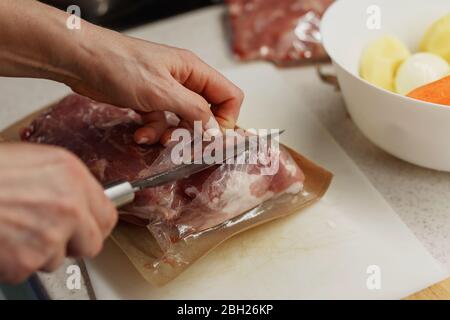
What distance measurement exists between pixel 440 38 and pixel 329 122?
0.26 meters

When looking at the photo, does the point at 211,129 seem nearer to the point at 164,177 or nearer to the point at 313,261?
the point at 164,177

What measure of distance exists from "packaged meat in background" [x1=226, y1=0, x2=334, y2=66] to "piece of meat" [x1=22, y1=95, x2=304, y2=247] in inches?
16.6

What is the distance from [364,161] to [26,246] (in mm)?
666

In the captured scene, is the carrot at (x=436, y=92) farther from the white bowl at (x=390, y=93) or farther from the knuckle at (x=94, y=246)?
the knuckle at (x=94, y=246)

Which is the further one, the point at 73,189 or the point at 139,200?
the point at 139,200

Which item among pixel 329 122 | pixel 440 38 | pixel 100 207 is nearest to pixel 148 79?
pixel 100 207

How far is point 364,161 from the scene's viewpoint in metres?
1.07

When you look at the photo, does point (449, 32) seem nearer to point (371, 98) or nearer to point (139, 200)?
point (371, 98)

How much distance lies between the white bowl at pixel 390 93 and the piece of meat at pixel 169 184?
0.51 ft

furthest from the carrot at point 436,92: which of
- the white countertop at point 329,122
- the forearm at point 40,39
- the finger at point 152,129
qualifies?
the forearm at point 40,39

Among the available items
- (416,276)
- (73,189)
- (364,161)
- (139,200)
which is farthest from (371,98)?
(73,189)

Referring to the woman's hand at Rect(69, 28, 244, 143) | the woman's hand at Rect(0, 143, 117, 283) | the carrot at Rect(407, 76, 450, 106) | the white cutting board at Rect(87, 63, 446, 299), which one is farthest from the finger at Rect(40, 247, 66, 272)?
the carrot at Rect(407, 76, 450, 106)

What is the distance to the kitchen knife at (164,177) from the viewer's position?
70 cm
